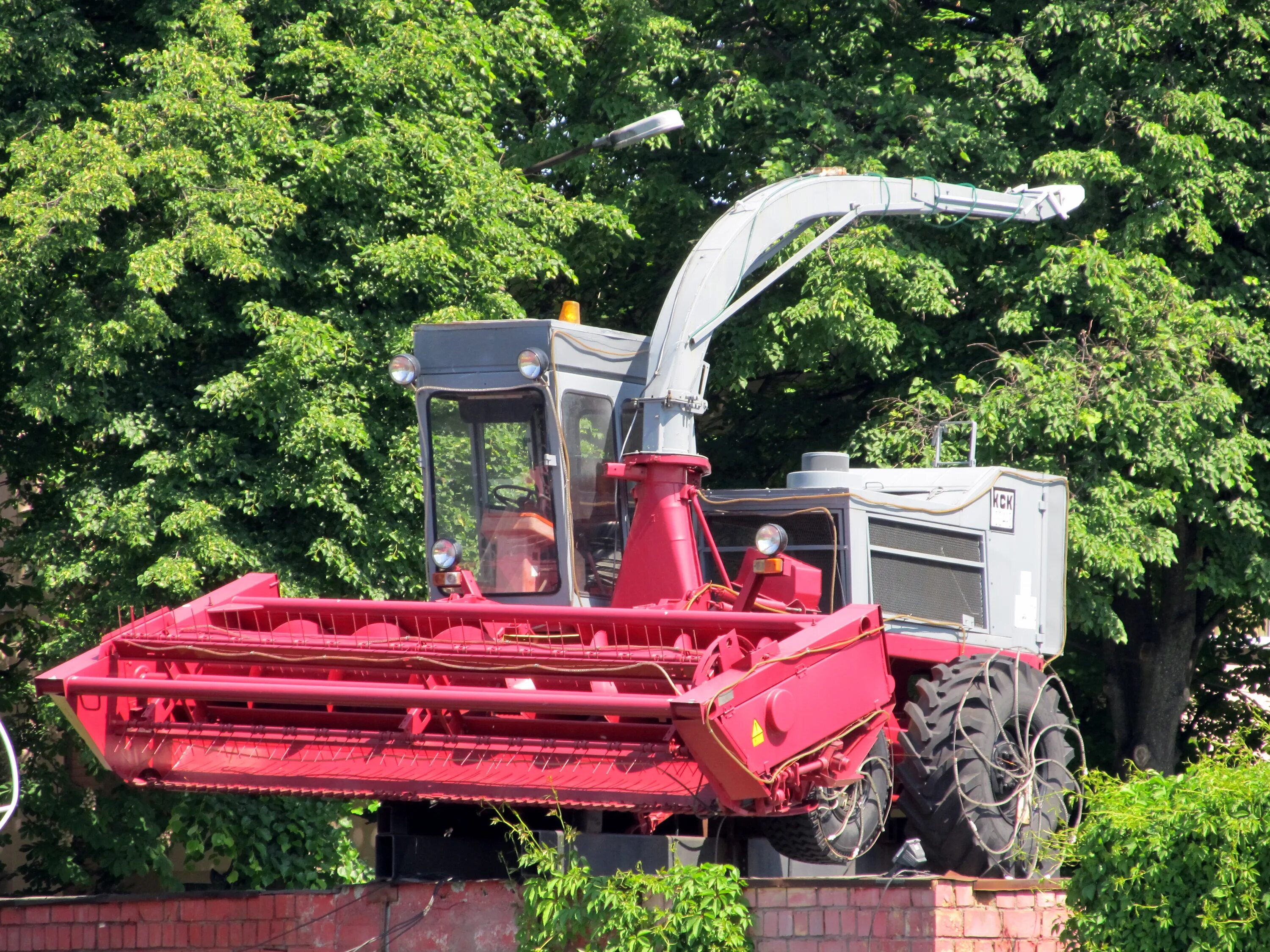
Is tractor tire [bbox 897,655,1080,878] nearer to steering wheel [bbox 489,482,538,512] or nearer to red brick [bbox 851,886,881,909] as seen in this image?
red brick [bbox 851,886,881,909]

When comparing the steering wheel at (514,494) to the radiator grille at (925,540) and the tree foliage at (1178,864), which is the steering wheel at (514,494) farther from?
the tree foliage at (1178,864)

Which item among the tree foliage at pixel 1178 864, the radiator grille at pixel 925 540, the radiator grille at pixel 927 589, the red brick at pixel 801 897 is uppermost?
the radiator grille at pixel 925 540

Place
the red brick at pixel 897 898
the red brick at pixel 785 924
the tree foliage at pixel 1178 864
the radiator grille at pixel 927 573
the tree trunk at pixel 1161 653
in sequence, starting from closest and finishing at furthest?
the tree foliage at pixel 1178 864 → the red brick at pixel 897 898 → the red brick at pixel 785 924 → the radiator grille at pixel 927 573 → the tree trunk at pixel 1161 653

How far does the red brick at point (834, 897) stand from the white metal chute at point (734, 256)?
2743mm

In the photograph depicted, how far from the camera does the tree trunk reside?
17453 millimetres

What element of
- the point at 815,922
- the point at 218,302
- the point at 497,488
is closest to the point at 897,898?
the point at 815,922

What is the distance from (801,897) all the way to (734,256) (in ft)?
13.7

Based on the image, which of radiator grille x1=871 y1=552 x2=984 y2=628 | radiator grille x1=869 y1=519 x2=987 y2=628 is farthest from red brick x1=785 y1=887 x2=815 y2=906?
radiator grille x1=869 y1=519 x2=987 y2=628

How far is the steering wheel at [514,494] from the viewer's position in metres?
9.53

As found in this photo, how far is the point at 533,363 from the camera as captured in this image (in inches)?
366

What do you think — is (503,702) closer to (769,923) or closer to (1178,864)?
(769,923)

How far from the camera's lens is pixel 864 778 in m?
8.40

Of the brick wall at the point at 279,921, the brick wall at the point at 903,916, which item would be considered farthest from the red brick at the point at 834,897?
the brick wall at the point at 279,921

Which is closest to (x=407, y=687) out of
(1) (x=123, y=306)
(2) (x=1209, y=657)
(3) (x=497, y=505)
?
(3) (x=497, y=505)
